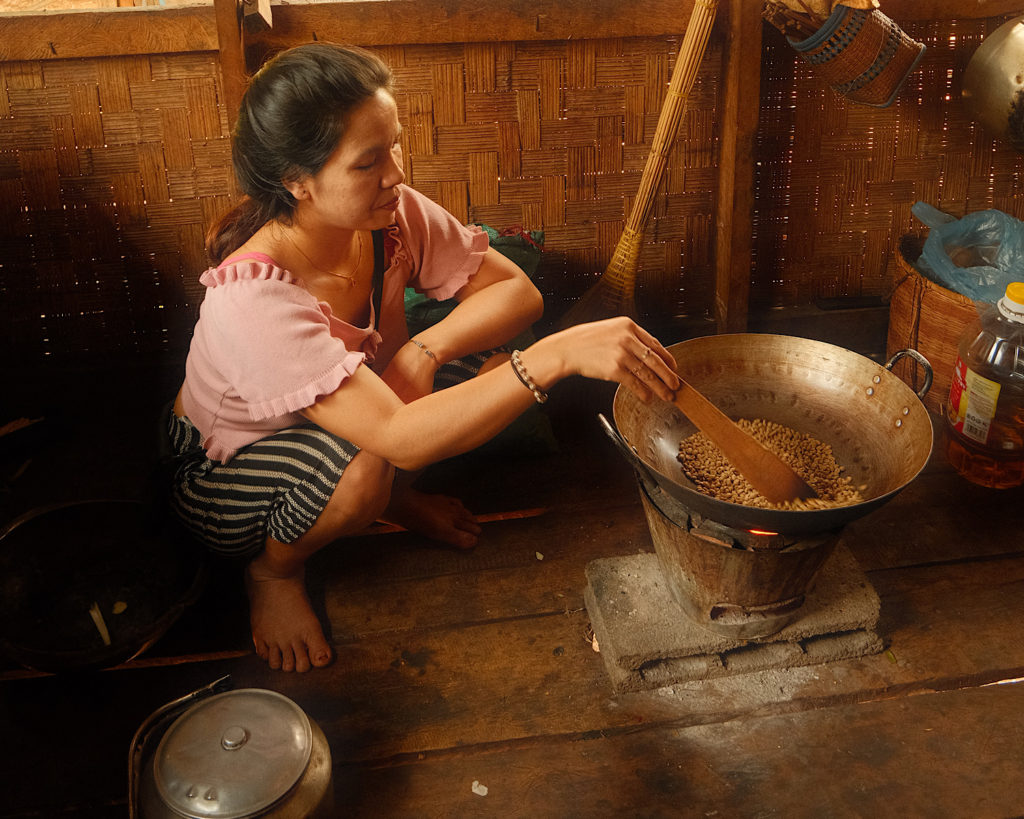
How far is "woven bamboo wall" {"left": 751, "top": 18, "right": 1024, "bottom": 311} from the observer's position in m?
2.60

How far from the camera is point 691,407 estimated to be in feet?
5.27

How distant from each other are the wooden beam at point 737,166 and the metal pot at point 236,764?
1842 millimetres

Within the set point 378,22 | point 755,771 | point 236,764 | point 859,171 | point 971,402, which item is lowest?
point 755,771

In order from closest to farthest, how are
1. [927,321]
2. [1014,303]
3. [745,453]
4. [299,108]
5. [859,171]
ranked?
1. [299,108]
2. [745,453]
3. [1014,303]
4. [927,321]
5. [859,171]

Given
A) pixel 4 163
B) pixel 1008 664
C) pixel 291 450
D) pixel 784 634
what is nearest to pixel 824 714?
pixel 784 634

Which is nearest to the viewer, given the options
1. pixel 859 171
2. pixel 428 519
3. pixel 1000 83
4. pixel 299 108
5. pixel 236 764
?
pixel 236 764

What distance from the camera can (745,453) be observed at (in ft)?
5.41

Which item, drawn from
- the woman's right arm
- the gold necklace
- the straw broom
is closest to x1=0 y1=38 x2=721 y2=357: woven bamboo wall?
the straw broom

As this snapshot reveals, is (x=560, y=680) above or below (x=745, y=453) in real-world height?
below

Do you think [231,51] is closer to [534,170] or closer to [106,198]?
[106,198]

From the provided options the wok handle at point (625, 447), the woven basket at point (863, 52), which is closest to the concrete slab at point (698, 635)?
the wok handle at point (625, 447)

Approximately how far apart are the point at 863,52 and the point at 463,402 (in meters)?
1.50

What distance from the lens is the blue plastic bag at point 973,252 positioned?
2.45 meters

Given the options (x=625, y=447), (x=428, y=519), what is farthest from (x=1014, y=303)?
(x=428, y=519)
